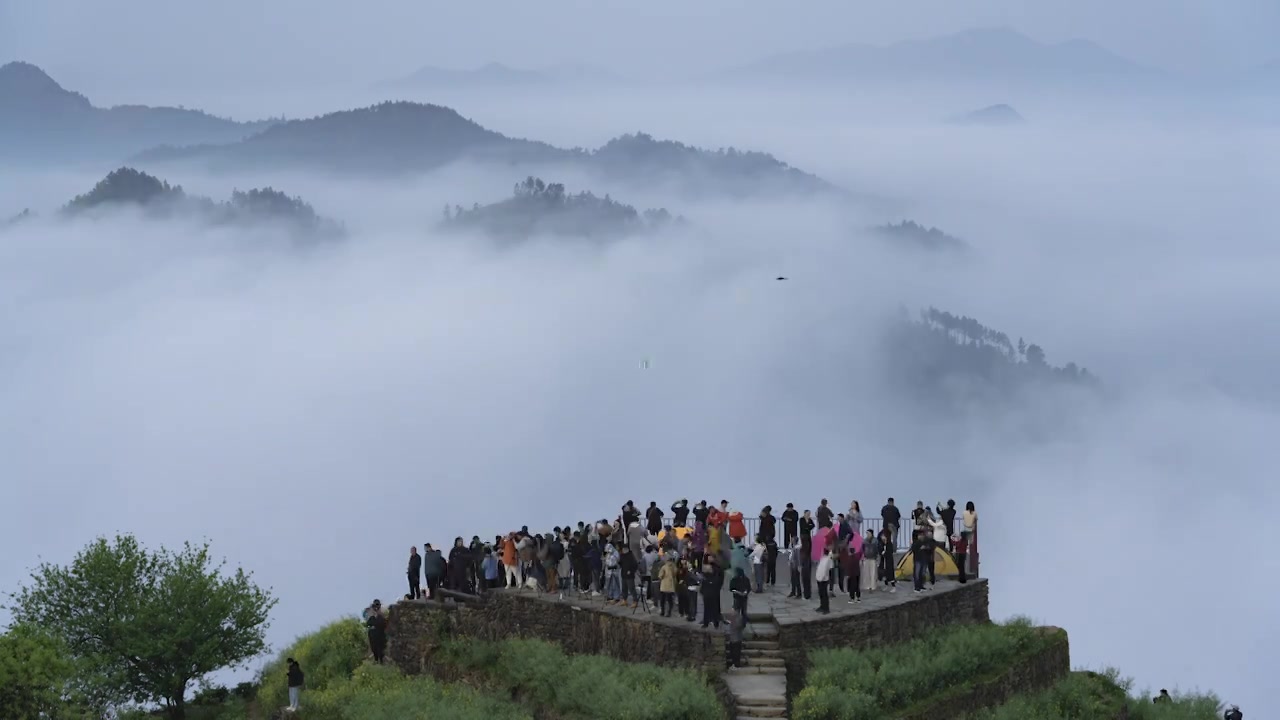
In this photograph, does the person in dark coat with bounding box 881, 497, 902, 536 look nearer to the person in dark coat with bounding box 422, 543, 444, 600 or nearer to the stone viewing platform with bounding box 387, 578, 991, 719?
the stone viewing platform with bounding box 387, 578, 991, 719

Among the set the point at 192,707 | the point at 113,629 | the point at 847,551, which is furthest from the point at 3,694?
the point at 847,551

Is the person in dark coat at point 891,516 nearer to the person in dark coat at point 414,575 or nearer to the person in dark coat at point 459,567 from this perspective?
the person in dark coat at point 459,567

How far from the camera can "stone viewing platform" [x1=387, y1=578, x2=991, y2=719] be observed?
37.0 meters

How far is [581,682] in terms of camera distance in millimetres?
37094

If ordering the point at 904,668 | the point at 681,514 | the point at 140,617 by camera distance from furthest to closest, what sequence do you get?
the point at 140,617, the point at 681,514, the point at 904,668

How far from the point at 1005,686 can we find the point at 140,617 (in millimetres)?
30003

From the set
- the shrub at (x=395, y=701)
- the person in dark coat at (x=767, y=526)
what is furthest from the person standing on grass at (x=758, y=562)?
the shrub at (x=395, y=701)

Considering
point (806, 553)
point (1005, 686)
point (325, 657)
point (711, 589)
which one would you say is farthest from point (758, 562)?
point (325, 657)

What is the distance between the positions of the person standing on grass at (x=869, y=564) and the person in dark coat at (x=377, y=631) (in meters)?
14.4

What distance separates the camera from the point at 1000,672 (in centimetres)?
3981

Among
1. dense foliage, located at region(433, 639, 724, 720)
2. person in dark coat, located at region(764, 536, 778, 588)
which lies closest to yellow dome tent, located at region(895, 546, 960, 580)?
person in dark coat, located at region(764, 536, 778, 588)

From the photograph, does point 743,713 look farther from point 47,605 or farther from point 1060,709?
point 47,605

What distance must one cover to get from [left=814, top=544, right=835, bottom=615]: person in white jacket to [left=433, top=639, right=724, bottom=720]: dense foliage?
4.06 metres

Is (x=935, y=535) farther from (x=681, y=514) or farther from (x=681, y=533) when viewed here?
(x=681, y=514)
